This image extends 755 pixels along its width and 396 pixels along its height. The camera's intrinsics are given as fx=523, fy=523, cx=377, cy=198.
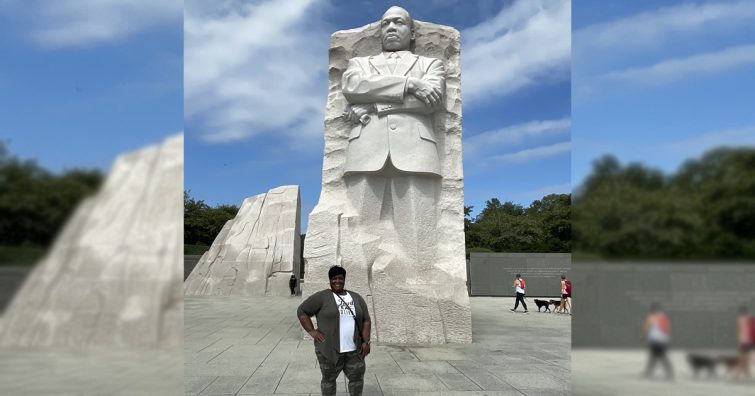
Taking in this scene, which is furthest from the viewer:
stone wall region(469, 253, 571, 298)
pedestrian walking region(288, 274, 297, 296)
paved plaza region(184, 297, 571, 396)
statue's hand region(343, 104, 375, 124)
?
stone wall region(469, 253, 571, 298)

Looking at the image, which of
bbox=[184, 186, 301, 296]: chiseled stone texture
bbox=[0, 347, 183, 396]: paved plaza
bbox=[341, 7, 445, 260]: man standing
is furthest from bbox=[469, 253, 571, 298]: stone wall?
bbox=[0, 347, 183, 396]: paved plaza

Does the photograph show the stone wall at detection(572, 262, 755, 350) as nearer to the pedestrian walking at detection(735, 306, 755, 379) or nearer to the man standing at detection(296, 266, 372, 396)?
the pedestrian walking at detection(735, 306, 755, 379)

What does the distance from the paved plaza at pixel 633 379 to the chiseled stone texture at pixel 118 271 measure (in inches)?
45.6

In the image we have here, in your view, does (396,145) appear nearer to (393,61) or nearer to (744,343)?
(393,61)

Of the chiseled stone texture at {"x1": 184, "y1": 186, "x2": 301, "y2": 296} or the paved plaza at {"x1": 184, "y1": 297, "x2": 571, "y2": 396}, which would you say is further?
the chiseled stone texture at {"x1": 184, "y1": 186, "x2": 301, "y2": 296}

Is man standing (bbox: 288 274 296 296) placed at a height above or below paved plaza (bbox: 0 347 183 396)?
below

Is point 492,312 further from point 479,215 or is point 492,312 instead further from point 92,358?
point 479,215

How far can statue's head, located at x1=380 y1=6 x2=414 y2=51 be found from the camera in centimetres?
870

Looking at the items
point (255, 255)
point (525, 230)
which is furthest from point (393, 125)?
point (525, 230)

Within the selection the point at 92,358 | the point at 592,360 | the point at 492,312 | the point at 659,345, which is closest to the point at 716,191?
the point at 659,345

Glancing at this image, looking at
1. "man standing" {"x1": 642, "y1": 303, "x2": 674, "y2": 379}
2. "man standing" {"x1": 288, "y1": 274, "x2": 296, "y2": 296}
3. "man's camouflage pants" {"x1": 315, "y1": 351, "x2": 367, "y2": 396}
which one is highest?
"man standing" {"x1": 642, "y1": 303, "x2": 674, "y2": 379}

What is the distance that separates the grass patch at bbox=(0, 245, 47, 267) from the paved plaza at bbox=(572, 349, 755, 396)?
1.50 metres

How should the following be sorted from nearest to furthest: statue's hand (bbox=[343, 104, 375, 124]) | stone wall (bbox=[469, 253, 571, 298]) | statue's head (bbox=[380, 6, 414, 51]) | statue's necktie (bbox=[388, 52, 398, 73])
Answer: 1. statue's hand (bbox=[343, 104, 375, 124])
2. statue's necktie (bbox=[388, 52, 398, 73])
3. statue's head (bbox=[380, 6, 414, 51])
4. stone wall (bbox=[469, 253, 571, 298])

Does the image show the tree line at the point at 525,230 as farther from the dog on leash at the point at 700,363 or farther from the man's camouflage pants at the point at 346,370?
the dog on leash at the point at 700,363
